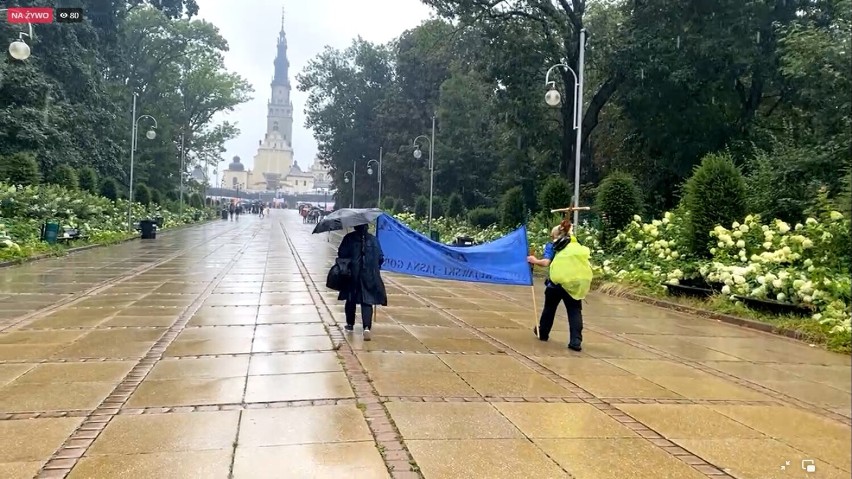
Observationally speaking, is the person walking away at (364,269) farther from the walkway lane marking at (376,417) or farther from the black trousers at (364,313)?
the walkway lane marking at (376,417)

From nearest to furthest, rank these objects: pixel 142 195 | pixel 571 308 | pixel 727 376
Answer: pixel 727 376 < pixel 571 308 < pixel 142 195

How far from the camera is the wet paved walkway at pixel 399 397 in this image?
454 centimetres

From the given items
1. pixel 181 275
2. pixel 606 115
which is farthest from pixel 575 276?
pixel 606 115

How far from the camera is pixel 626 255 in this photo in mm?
18312

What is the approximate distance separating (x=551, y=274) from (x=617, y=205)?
40.6 ft

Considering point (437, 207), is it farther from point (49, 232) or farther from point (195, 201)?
point (195, 201)

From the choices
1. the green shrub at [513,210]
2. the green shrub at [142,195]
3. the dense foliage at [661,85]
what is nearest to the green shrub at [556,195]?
the dense foliage at [661,85]

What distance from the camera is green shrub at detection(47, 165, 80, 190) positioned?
33.6 metres

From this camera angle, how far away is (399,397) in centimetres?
611

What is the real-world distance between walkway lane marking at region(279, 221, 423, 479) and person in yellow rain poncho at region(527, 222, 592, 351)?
A: 8.54ft

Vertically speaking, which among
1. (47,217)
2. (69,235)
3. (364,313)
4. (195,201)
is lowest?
(69,235)

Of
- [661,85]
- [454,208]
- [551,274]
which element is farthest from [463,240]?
[551,274]

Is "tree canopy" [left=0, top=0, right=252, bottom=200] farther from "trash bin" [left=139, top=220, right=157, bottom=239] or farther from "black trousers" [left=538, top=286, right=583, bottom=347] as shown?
"black trousers" [left=538, top=286, right=583, bottom=347]

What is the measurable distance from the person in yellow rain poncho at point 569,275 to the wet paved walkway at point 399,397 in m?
0.48
